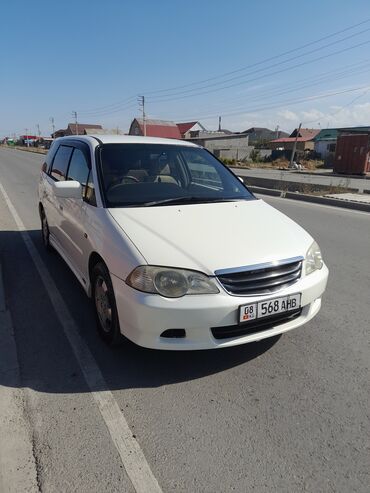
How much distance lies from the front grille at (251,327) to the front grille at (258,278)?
0.73 ft

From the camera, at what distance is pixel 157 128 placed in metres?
70.4

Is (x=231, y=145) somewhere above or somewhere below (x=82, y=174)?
below

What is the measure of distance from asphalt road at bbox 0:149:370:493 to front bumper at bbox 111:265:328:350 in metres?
0.35

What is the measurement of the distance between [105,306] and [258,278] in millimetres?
1316

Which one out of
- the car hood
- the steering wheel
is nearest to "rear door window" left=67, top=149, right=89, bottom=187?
the steering wheel

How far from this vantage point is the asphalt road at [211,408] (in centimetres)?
211

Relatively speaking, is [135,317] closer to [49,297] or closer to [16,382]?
[16,382]

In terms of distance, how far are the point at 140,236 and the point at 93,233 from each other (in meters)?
0.67

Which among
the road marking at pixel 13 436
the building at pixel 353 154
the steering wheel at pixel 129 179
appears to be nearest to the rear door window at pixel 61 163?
the steering wheel at pixel 129 179

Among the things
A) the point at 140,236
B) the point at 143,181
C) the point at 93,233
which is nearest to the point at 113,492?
the point at 140,236

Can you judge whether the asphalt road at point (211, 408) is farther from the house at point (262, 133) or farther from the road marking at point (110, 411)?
the house at point (262, 133)

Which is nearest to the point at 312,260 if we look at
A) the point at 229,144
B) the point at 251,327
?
the point at 251,327

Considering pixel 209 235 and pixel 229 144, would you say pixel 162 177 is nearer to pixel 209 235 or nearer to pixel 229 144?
pixel 209 235

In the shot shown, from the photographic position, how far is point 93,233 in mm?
3391
